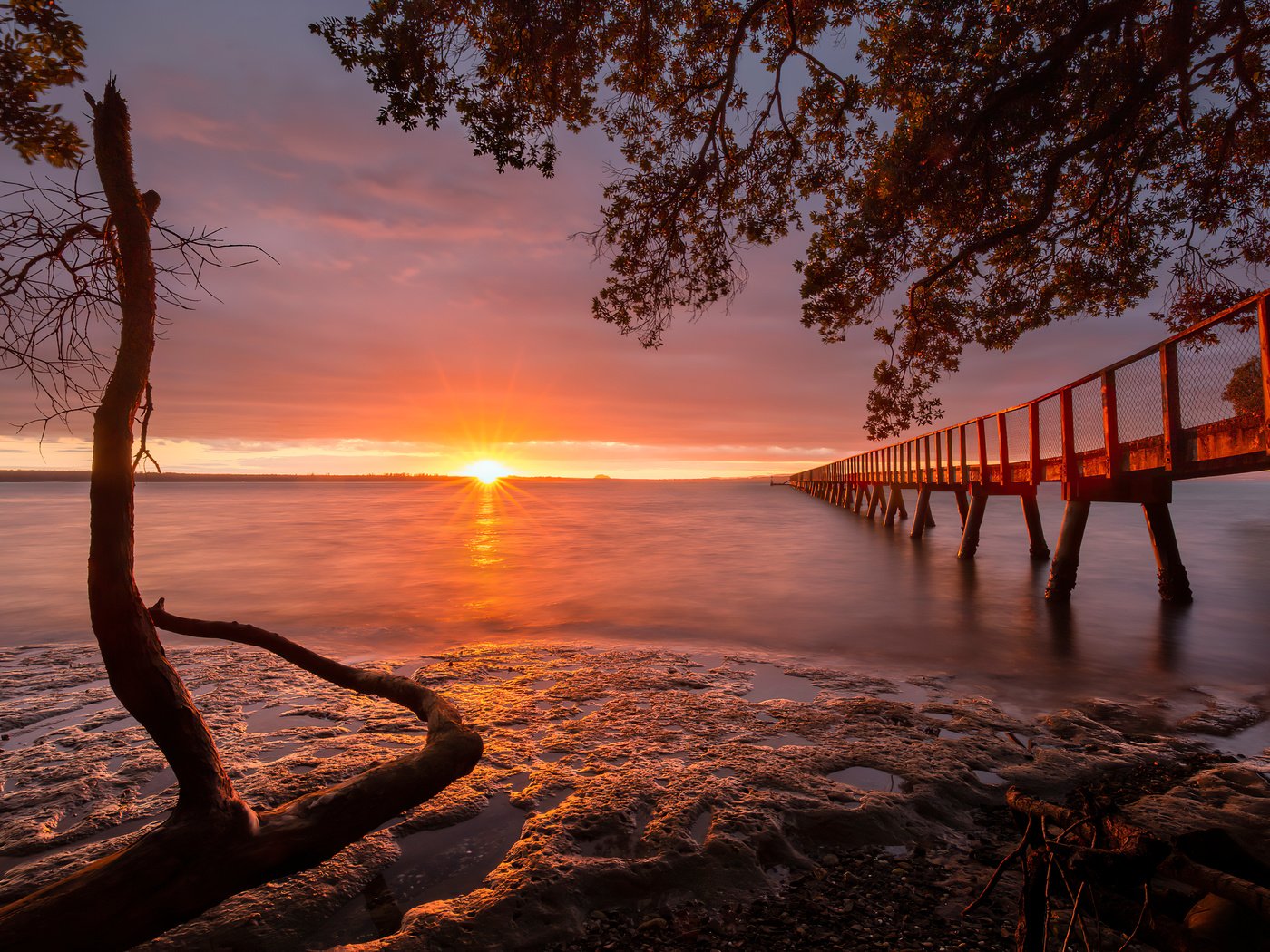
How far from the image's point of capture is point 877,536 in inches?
989

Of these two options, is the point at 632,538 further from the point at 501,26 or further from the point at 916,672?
the point at 501,26

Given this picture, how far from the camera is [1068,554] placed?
36.6 ft

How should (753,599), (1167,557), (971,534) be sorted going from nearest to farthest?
(1167,557)
(753,599)
(971,534)

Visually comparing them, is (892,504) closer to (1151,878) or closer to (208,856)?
(1151,878)

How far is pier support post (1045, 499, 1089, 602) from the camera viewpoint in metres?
Result: 10.7

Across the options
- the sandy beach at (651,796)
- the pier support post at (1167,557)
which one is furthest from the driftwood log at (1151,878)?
the pier support post at (1167,557)

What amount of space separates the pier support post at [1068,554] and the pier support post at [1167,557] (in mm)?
940

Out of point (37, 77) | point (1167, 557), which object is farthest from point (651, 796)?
point (1167, 557)

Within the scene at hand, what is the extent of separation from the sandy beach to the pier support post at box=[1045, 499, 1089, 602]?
4.95 metres

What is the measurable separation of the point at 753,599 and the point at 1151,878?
11066 mm

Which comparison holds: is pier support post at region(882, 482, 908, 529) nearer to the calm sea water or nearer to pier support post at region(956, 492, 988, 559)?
the calm sea water

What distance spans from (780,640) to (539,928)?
274 inches

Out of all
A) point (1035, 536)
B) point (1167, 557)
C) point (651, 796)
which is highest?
point (1167, 557)

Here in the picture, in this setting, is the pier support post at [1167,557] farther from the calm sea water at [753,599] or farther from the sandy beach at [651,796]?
the sandy beach at [651,796]
